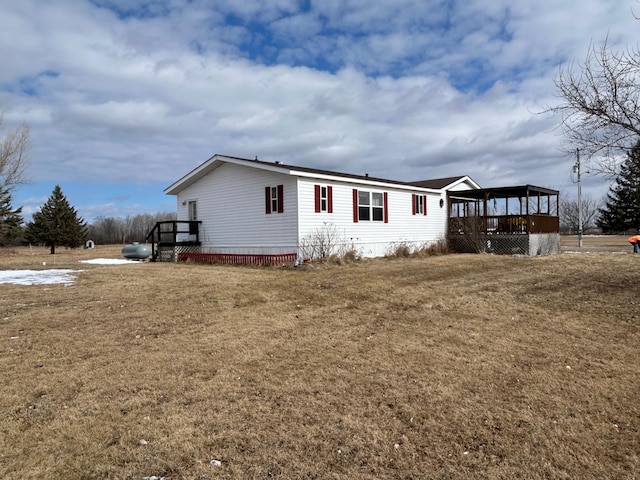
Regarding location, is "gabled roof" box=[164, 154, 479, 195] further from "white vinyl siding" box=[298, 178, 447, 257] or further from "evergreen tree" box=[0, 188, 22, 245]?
"evergreen tree" box=[0, 188, 22, 245]

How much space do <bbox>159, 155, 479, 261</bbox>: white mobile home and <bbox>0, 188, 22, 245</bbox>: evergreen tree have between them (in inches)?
630

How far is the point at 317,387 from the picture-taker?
4008 mm

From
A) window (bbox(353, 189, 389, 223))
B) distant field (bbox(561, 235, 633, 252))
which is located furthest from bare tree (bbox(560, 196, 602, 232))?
window (bbox(353, 189, 389, 223))

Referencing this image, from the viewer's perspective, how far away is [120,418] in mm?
3336

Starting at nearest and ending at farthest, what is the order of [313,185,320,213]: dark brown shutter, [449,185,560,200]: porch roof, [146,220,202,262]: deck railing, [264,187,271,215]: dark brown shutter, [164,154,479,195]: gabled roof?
[164,154,479,195]: gabled roof
[313,185,320,213]: dark brown shutter
[264,187,271,215]: dark brown shutter
[146,220,202,262]: deck railing
[449,185,560,200]: porch roof

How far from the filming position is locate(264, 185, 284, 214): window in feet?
49.6

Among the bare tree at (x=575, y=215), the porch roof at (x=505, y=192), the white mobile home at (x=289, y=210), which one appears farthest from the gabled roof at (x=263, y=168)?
the bare tree at (x=575, y=215)

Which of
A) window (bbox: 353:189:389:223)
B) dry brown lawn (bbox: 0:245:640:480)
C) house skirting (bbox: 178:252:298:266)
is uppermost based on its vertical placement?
window (bbox: 353:189:389:223)

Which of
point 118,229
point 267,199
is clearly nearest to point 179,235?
point 267,199

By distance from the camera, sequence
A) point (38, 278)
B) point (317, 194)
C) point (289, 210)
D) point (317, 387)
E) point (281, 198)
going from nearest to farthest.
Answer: point (317, 387) → point (38, 278) → point (289, 210) → point (281, 198) → point (317, 194)

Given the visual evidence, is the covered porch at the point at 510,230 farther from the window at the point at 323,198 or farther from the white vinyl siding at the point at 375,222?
the window at the point at 323,198

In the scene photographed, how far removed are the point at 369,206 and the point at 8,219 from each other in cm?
3083

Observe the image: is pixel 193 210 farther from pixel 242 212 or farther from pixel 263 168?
pixel 263 168

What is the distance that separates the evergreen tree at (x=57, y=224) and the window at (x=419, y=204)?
29.9 meters
